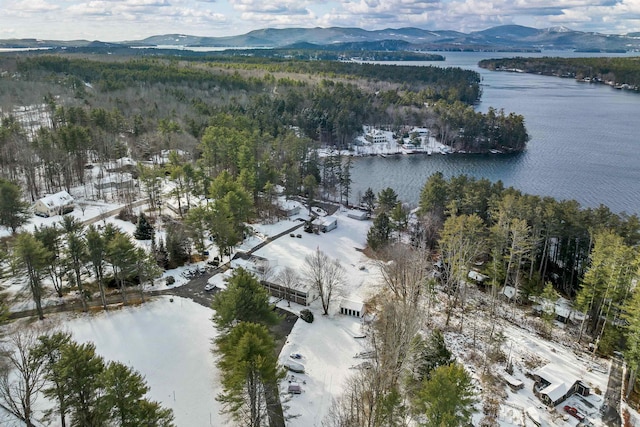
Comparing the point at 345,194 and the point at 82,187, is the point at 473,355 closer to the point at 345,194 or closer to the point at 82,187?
the point at 345,194

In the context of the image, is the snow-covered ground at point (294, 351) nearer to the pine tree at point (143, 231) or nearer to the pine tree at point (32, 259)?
the pine tree at point (32, 259)

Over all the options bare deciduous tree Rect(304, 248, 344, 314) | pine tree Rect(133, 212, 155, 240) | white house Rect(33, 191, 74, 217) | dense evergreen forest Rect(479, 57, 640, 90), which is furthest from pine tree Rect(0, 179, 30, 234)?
dense evergreen forest Rect(479, 57, 640, 90)

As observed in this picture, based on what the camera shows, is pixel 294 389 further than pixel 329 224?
No

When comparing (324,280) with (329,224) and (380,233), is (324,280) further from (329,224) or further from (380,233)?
(329,224)

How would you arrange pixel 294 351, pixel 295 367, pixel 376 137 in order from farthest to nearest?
pixel 376 137, pixel 294 351, pixel 295 367

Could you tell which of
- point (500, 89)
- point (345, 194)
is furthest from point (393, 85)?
point (345, 194)

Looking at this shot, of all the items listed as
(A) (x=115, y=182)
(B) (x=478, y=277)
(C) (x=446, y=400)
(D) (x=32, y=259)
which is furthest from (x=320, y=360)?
(A) (x=115, y=182)
